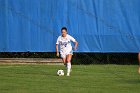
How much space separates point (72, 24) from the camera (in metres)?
23.3

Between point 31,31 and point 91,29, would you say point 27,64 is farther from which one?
point 91,29

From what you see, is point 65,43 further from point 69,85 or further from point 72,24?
point 72,24

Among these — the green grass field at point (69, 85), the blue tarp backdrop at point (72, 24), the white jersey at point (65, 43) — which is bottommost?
the green grass field at point (69, 85)

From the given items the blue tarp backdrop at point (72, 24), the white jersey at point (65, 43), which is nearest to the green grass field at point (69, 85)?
the white jersey at point (65, 43)

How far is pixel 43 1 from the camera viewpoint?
23531mm

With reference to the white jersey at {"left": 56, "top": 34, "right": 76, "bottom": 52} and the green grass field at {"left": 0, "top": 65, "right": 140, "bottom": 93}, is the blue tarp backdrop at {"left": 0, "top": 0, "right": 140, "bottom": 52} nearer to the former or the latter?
the white jersey at {"left": 56, "top": 34, "right": 76, "bottom": 52}

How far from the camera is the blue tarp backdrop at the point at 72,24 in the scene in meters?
23.2

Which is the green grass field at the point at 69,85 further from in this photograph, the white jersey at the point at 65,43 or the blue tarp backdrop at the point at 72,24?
the blue tarp backdrop at the point at 72,24

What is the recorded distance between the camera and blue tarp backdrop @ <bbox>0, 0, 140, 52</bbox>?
23.2 m

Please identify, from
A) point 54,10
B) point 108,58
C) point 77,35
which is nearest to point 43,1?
point 54,10

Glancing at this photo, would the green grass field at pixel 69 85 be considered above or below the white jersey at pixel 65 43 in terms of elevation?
below

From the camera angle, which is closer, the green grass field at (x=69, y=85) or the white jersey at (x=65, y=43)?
the green grass field at (x=69, y=85)

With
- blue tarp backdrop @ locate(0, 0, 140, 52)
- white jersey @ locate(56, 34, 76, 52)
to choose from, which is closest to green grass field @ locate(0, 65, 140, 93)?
white jersey @ locate(56, 34, 76, 52)

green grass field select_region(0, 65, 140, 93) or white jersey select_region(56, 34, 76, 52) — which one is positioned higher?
white jersey select_region(56, 34, 76, 52)
